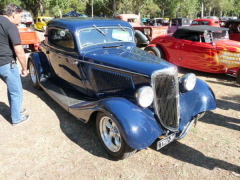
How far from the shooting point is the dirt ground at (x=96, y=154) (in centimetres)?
257

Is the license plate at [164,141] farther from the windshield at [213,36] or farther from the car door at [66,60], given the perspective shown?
the windshield at [213,36]

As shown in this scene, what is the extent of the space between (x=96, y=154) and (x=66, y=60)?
6.04 feet

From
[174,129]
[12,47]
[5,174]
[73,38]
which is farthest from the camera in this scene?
[73,38]

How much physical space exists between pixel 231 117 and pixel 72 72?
3.13 meters

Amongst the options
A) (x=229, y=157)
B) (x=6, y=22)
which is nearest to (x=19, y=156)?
(x=6, y=22)

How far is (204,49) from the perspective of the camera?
610cm

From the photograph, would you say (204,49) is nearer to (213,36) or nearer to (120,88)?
(213,36)

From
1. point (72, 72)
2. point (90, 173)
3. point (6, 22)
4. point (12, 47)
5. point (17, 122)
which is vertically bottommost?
point (90, 173)

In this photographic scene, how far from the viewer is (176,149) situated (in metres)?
3.01

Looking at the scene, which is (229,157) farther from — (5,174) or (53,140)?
(5,174)

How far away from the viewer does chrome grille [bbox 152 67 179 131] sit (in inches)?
107

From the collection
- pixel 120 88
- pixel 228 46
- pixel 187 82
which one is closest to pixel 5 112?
pixel 120 88

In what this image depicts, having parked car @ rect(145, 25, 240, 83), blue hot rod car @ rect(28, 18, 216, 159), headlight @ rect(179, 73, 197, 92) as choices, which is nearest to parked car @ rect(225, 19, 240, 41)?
parked car @ rect(145, 25, 240, 83)

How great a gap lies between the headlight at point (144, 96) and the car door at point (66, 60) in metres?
1.38
